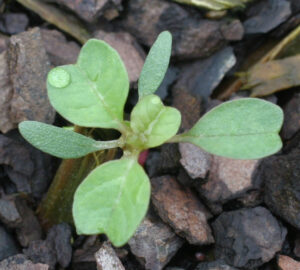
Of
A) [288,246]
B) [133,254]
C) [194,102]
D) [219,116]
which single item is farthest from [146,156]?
[288,246]

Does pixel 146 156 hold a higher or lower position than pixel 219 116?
lower

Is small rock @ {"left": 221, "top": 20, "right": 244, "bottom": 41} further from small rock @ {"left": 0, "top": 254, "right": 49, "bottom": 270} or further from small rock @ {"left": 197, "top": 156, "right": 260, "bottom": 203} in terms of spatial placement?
small rock @ {"left": 0, "top": 254, "right": 49, "bottom": 270}

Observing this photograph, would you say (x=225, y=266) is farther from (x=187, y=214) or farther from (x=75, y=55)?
(x=75, y=55)

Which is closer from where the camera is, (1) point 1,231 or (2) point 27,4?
(1) point 1,231

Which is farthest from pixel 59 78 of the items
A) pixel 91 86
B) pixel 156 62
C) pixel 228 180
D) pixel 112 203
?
pixel 228 180

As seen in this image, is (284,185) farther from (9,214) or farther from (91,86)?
(9,214)

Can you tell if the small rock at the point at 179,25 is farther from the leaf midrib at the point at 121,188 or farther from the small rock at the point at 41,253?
the small rock at the point at 41,253

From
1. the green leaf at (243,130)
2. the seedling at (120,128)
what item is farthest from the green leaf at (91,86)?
the green leaf at (243,130)

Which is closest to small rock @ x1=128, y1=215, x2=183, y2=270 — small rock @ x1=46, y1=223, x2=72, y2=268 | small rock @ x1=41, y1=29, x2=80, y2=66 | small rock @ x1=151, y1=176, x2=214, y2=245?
small rock @ x1=151, y1=176, x2=214, y2=245
